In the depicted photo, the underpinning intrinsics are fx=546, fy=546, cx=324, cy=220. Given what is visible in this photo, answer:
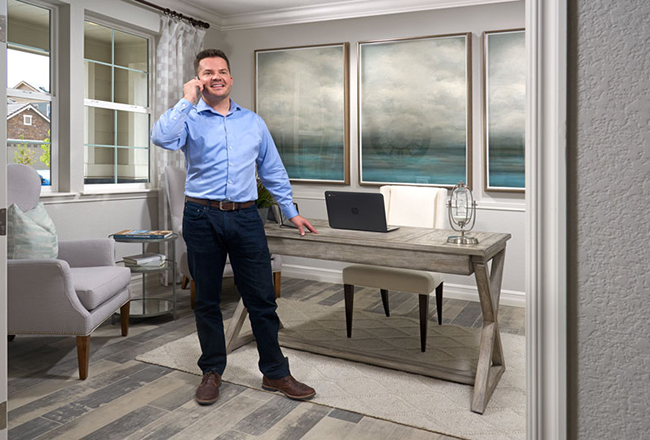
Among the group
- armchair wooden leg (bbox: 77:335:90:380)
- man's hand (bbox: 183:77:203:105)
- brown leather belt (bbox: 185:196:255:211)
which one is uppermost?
man's hand (bbox: 183:77:203:105)

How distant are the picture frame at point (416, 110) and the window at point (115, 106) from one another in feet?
6.43

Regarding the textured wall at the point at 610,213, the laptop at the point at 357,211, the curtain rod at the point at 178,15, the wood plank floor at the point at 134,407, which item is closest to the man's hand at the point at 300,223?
the laptop at the point at 357,211

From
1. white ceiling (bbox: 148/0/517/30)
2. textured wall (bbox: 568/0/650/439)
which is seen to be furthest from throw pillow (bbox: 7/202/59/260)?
textured wall (bbox: 568/0/650/439)

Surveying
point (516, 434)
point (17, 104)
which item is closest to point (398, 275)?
point (516, 434)

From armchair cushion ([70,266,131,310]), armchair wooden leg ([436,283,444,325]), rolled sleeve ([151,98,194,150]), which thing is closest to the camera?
rolled sleeve ([151,98,194,150])

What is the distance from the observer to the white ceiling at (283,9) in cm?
462

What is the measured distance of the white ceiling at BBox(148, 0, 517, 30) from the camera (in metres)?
4.62

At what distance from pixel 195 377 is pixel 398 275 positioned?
4.06ft

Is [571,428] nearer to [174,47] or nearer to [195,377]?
[195,377]

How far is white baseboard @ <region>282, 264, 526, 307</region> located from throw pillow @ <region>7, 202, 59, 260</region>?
2624 millimetres

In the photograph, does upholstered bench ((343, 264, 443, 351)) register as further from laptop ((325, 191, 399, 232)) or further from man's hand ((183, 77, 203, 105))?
man's hand ((183, 77, 203, 105))

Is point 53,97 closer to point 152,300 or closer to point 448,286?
point 152,300

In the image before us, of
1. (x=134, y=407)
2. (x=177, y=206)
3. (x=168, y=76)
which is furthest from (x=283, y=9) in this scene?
(x=134, y=407)

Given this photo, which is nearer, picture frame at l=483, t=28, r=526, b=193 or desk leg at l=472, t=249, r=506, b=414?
desk leg at l=472, t=249, r=506, b=414
